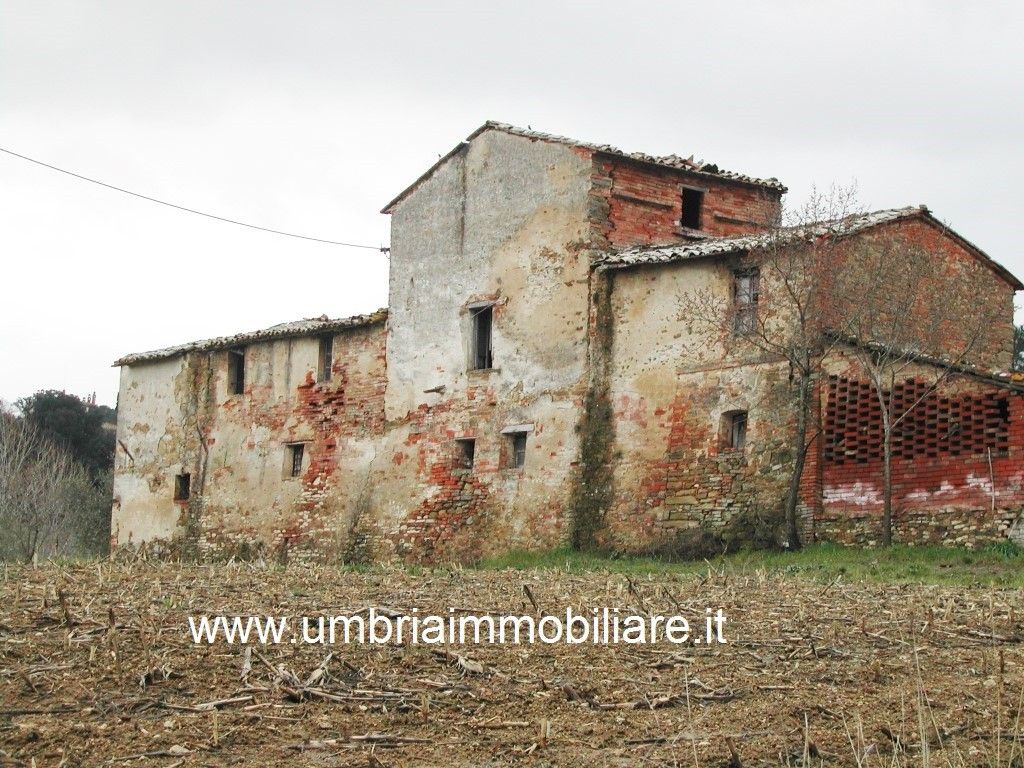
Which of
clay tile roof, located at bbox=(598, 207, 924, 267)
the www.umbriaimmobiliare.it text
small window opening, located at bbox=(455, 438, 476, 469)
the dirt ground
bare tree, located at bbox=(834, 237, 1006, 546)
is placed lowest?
the dirt ground

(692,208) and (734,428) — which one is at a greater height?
(692,208)

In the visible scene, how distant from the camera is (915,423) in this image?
2136 centimetres

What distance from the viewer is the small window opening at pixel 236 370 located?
31.7 meters

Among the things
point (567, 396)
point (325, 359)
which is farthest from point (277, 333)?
point (567, 396)

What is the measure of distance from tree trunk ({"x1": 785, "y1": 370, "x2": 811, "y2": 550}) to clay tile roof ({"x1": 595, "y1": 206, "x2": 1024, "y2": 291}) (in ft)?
6.62

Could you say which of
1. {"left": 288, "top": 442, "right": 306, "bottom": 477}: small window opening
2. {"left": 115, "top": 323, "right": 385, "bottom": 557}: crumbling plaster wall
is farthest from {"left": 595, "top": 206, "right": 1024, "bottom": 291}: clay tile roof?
{"left": 288, "top": 442, "right": 306, "bottom": 477}: small window opening

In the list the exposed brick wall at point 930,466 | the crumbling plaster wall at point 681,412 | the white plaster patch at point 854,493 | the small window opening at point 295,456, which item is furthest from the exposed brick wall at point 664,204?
the small window opening at point 295,456

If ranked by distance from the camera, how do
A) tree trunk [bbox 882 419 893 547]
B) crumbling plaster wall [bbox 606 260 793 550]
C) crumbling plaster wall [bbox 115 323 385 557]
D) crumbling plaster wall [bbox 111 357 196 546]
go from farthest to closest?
crumbling plaster wall [bbox 111 357 196 546], crumbling plaster wall [bbox 115 323 385 557], crumbling plaster wall [bbox 606 260 793 550], tree trunk [bbox 882 419 893 547]

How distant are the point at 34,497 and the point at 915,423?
2552cm

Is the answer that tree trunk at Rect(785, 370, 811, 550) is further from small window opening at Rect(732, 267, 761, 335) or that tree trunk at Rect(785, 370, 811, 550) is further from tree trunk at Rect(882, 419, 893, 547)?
small window opening at Rect(732, 267, 761, 335)

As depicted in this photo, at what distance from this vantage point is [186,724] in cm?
839

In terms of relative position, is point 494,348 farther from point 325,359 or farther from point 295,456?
point 295,456

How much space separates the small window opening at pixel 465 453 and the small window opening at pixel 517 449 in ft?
2.99

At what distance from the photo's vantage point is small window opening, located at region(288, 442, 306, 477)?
29953 mm
